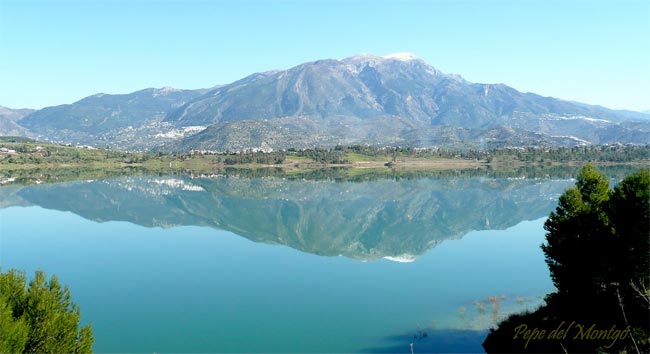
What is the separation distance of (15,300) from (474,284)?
28.3 meters

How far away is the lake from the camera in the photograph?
2516cm

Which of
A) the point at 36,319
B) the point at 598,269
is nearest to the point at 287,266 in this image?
the point at 598,269

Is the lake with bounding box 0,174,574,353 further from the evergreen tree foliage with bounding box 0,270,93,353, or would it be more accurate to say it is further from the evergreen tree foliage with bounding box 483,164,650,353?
the evergreen tree foliage with bounding box 0,270,93,353

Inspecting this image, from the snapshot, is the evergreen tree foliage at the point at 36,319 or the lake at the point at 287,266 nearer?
the evergreen tree foliage at the point at 36,319

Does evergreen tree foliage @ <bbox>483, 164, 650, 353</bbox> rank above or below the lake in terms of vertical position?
above

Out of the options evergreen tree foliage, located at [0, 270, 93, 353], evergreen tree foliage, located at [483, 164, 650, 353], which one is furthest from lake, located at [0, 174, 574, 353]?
evergreen tree foliage, located at [0, 270, 93, 353]

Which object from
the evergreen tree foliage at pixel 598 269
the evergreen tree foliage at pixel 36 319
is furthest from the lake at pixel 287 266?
the evergreen tree foliage at pixel 36 319

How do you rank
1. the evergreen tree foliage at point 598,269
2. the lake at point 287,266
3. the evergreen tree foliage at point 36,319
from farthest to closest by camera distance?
the lake at point 287,266, the evergreen tree foliage at point 598,269, the evergreen tree foliage at point 36,319

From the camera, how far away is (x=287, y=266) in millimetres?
43094

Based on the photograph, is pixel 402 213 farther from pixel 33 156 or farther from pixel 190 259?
pixel 33 156

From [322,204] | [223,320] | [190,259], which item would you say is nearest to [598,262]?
[223,320]

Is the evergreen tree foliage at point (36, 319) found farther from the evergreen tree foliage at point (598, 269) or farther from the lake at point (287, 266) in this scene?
the evergreen tree foliage at point (598, 269)

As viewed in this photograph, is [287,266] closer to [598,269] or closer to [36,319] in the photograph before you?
[598,269]

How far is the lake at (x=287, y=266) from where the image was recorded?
25.2 m
